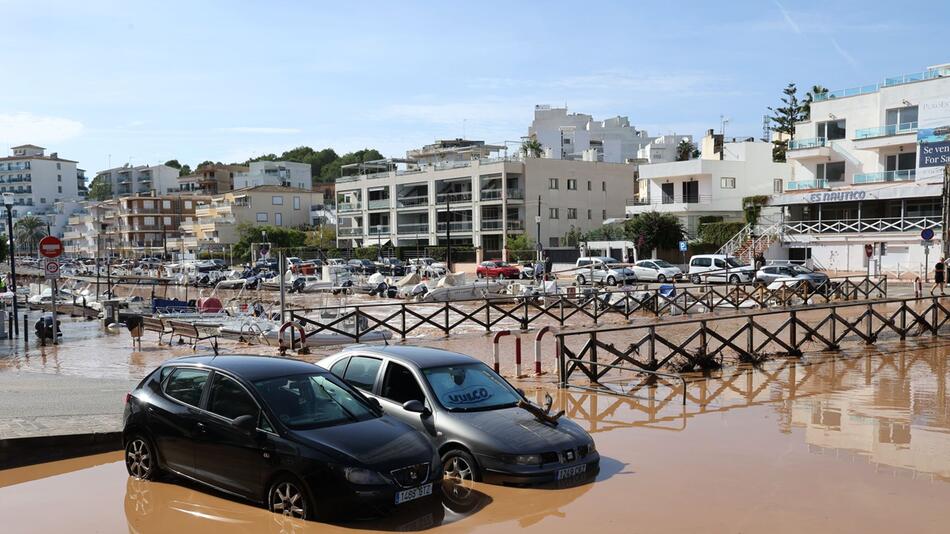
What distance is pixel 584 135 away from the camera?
341 ft

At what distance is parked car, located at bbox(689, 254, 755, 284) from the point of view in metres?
44.6

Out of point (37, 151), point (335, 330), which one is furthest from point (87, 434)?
point (37, 151)

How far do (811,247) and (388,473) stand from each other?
5301 cm

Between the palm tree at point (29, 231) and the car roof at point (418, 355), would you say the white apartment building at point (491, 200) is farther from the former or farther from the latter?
the palm tree at point (29, 231)

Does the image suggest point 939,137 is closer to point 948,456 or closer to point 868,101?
point 868,101

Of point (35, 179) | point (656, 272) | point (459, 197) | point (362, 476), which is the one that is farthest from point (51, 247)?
point (35, 179)

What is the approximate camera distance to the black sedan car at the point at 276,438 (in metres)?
7.04

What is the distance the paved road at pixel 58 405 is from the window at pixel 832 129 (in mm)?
54978

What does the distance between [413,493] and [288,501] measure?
1.15m

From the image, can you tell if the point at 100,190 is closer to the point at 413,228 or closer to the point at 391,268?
the point at 413,228

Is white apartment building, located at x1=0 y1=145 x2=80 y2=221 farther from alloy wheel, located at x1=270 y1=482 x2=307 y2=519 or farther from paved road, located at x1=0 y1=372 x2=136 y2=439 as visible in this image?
alloy wheel, located at x1=270 y1=482 x2=307 y2=519

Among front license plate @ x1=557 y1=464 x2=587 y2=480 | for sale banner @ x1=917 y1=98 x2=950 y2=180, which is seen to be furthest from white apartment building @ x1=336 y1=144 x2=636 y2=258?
front license plate @ x1=557 y1=464 x2=587 y2=480

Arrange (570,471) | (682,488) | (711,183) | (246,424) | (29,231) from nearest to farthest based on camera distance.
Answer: (246,424), (682,488), (570,471), (711,183), (29,231)

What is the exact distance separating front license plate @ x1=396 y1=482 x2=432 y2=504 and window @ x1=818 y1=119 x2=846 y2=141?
57753 mm
